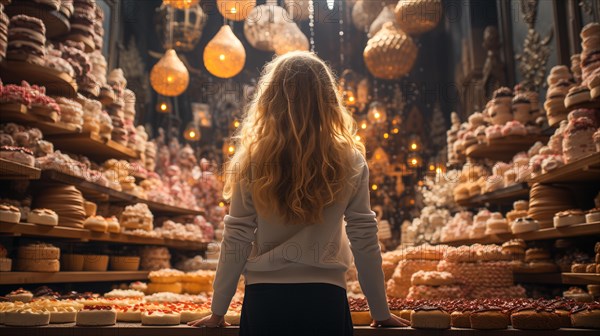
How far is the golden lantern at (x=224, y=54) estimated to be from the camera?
5.45 meters

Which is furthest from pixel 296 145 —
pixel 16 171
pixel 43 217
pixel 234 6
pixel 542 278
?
pixel 234 6

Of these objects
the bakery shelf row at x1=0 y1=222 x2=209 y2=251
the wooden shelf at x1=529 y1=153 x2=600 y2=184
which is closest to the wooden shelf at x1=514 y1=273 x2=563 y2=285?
the wooden shelf at x1=529 y1=153 x2=600 y2=184

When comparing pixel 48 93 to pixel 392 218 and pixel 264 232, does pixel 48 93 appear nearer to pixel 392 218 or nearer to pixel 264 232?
pixel 264 232

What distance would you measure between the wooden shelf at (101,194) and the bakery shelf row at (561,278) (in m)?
3.55

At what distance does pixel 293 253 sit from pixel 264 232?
14cm

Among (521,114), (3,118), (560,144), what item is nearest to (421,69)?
(521,114)

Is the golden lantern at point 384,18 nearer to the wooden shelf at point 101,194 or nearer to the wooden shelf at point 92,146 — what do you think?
the wooden shelf at point 92,146

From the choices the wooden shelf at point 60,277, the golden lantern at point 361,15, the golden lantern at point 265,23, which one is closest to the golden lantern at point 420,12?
the golden lantern at point 361,15

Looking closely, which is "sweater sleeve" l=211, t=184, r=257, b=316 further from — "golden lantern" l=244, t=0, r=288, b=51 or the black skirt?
"golden lantern" l=244, t=0, r=288, b=51

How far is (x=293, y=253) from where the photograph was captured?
6.30 ft

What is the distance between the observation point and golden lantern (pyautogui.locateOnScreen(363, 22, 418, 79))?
6.12 m

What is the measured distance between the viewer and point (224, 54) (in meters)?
5.45

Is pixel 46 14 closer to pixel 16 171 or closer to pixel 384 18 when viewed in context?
pixel 16 171

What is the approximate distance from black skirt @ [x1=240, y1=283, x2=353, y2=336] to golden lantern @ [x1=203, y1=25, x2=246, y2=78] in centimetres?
383
